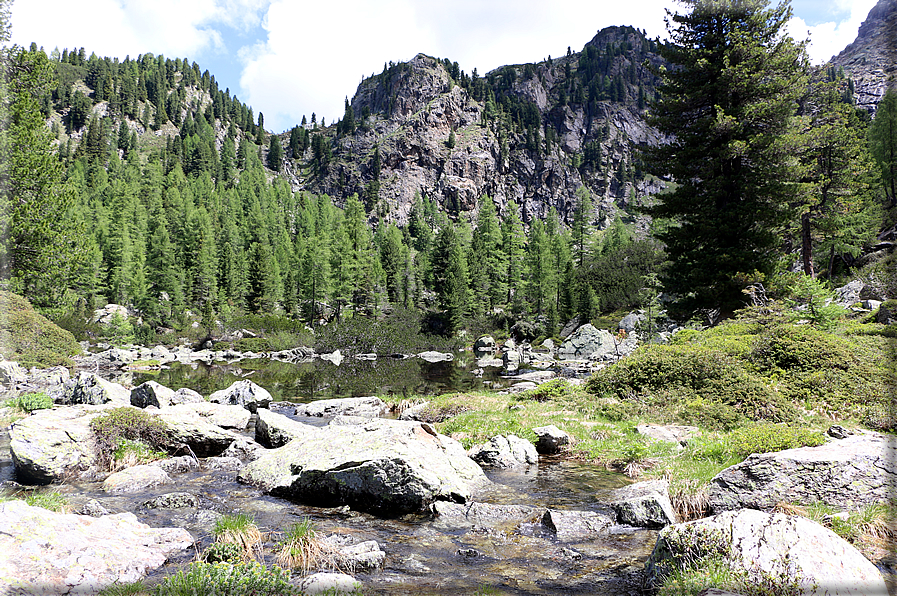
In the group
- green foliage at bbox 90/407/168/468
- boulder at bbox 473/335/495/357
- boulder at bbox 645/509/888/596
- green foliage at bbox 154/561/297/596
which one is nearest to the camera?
boulder at bbox 645/509/888/596

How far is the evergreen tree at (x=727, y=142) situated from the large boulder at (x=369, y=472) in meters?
16.4

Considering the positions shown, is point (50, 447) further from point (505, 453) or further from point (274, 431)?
point (505, 453)

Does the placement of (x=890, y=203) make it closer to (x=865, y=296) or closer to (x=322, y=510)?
(x=865, y=296)

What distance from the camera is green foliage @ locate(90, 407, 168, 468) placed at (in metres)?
9.94

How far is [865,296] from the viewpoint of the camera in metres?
25.5

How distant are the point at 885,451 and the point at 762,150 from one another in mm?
16853

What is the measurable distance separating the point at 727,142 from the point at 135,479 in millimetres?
23878

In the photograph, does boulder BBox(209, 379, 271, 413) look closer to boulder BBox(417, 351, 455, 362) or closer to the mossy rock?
the mossy rock

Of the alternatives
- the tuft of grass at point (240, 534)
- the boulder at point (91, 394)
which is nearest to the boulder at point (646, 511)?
the tuft of grass at point (240, 534)

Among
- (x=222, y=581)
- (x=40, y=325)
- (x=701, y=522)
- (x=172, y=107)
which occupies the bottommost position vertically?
(x=222, y=581)

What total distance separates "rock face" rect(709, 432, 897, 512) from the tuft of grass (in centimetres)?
620

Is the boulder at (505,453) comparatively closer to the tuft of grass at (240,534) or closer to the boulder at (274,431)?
the boulder at (274,431)

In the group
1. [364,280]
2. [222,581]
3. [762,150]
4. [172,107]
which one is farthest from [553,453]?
[172,107]

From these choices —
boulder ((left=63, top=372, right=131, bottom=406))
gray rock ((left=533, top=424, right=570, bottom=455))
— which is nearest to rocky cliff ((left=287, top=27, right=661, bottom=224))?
boulder ((left=63, top=372, right=131, bottom=406))
